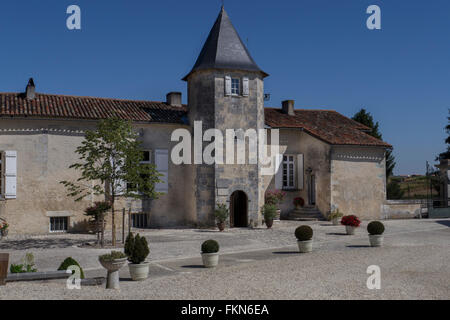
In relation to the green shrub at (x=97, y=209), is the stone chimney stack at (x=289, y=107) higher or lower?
higher

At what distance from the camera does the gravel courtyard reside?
8.20 metres

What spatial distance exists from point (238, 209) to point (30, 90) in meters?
10.8

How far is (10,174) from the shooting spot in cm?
1753

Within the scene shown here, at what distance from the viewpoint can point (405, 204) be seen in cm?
2352

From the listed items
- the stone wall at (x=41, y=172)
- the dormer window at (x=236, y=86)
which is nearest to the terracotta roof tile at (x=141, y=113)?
the stone wall at (x=41, y=172)

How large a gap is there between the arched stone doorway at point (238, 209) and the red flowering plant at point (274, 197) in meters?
1.28

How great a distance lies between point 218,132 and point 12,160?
854cm

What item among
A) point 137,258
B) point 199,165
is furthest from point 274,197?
point 137,258

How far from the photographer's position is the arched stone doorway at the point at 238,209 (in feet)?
65.9

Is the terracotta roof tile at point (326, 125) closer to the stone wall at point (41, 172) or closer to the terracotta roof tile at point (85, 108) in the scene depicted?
the terracotta roof tile at point (85, 108)

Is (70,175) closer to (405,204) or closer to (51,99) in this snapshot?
(51,99)

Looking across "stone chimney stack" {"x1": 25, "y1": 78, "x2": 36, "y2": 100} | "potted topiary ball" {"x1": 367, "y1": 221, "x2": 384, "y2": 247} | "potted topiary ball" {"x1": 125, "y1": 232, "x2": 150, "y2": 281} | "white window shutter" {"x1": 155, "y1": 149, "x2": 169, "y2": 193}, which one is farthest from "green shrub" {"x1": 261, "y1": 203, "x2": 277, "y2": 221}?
"stone chimney stack" {"x1": 25, "y1": 78, "x2": 36, "y2": 100}

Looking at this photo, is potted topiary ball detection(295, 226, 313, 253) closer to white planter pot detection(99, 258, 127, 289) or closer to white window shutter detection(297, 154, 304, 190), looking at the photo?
white planter pot detection(99, 258, 127, 289)

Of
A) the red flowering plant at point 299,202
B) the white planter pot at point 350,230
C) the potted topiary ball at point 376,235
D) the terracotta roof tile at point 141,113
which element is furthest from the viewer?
the red flowering plant at point 299,202
